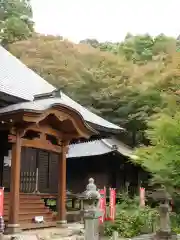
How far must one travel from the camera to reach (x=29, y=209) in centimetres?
1114

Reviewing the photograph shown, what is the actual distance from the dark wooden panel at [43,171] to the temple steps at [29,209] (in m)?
3.05

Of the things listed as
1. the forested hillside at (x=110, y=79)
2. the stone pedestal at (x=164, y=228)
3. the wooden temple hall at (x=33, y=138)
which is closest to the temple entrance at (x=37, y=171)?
the wooden temple hall at (x=33, y=138)

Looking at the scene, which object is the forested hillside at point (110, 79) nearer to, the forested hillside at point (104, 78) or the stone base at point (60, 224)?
the forested hillside at point (104, 78)

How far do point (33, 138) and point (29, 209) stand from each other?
7.05ft

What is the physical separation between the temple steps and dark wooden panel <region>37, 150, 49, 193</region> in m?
→ 3.05

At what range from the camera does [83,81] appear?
2828cm

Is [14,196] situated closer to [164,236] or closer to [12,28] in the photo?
[164,236]

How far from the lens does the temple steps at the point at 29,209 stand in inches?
415

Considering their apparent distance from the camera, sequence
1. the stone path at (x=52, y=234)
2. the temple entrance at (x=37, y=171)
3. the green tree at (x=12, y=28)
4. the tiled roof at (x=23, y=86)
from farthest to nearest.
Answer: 1. the green tree at (x=12, y=28)
2. the temple entrance at (x=37, y=171)
3. the tiled roof at (x=23, y=86)
4. the stone path at (x=52, y=234)

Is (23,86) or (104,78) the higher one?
(104,78)

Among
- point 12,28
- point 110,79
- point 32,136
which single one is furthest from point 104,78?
point 32,136

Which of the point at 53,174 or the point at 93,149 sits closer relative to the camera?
the point at 53,174

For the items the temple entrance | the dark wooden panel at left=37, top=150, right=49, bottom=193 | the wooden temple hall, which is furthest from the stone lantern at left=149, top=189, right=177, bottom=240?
the dark wooden panel at left=37, top=150, right=49, bottom=193

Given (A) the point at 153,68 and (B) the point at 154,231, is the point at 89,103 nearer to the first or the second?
(A) the point at 153,68
